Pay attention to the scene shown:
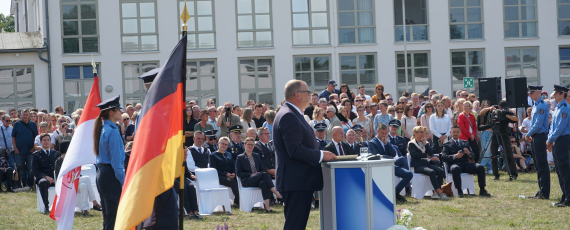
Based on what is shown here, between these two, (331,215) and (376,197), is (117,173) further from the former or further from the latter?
(376,197)

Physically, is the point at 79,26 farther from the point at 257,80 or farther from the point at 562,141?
the point at 562,141

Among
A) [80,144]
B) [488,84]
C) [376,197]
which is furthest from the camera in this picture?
[488,84]

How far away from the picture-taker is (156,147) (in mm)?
4086

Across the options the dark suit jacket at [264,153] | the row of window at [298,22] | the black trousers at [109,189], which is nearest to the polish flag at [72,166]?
the black trousers at [109,189]

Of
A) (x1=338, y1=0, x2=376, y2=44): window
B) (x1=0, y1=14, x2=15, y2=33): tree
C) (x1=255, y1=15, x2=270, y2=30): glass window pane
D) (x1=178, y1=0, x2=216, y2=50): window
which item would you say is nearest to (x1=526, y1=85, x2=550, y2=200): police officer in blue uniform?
(x1=338, y1=0, x2=376, y2=44): window

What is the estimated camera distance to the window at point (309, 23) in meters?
23.1

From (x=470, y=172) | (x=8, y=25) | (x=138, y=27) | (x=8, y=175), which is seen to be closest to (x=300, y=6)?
(x=138, y=27)

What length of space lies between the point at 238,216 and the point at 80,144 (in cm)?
415

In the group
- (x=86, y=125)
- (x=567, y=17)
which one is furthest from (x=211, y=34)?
(x=86, y=125)

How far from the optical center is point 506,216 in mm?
8977

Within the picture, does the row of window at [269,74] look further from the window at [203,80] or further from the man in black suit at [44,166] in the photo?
the man in black suit at [44,166]

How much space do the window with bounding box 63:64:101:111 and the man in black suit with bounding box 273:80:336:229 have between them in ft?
60.7

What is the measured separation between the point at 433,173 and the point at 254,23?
13213 millimetres

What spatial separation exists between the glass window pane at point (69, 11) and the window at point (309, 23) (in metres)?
8.53
